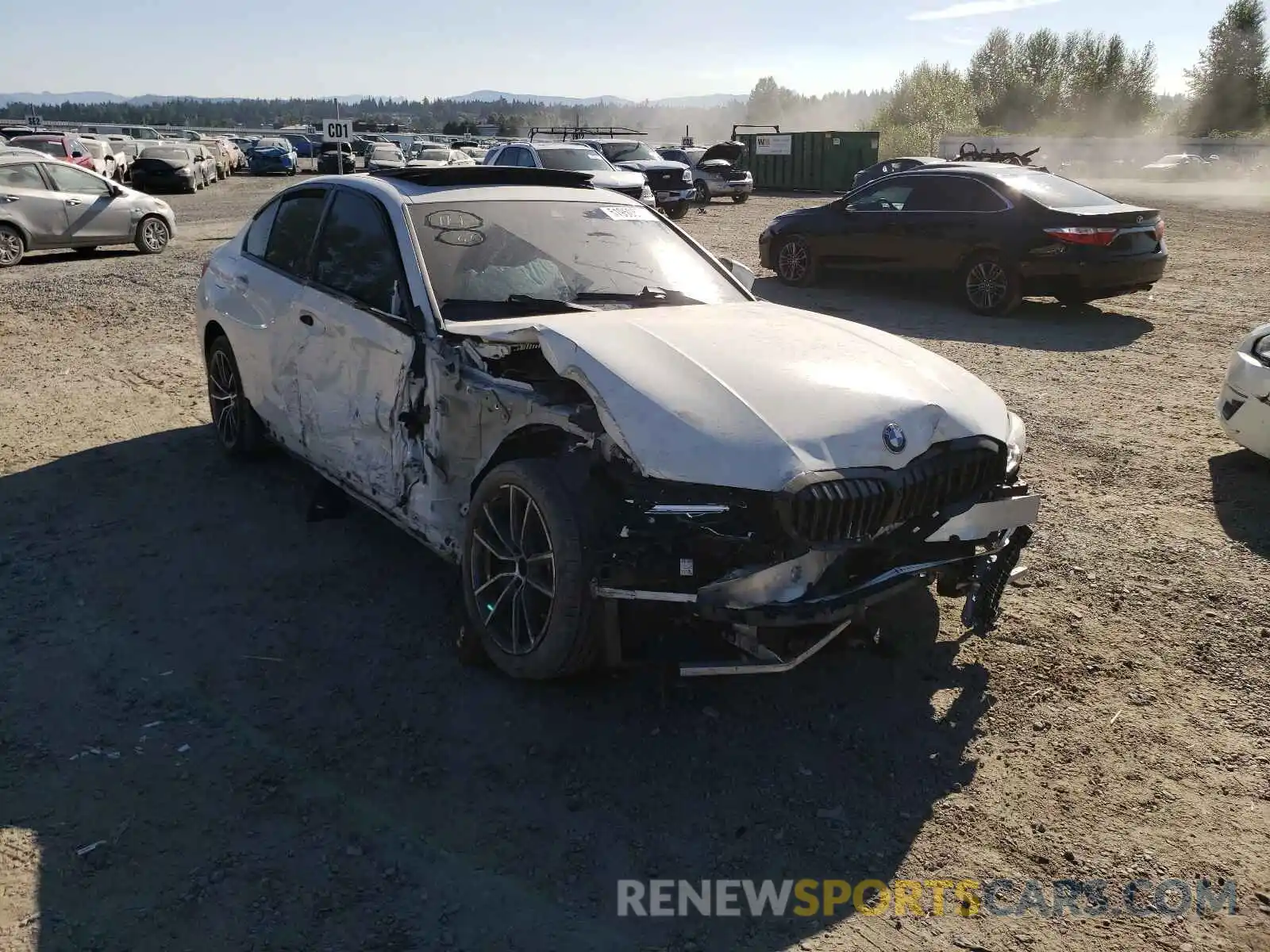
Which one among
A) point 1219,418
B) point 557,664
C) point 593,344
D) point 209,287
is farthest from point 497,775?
point 1219,418

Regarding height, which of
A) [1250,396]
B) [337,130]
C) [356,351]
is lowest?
[1250,396]

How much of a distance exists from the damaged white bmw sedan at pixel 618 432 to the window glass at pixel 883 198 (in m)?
7.86

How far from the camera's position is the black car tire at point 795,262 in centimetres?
1346

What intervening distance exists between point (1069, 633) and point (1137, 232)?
7914mm

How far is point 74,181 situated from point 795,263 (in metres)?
11.2

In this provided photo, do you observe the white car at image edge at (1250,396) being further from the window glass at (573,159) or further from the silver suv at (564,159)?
the window glass at (573,159)

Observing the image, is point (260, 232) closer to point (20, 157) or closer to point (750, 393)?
point (750, 393)

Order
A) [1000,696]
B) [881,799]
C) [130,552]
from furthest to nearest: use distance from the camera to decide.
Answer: [130,552] → [1000,696] → [881,799]

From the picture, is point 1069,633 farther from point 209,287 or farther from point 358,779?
point 209,287

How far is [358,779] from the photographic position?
3334 millimetres

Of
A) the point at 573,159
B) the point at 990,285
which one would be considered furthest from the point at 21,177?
the point at 990,285

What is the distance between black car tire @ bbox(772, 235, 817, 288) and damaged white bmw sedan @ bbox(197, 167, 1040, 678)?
854cm

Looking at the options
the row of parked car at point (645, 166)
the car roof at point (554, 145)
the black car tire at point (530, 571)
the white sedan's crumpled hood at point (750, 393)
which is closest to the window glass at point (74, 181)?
the row of parked car at point (645, 166)

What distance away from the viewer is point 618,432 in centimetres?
336
